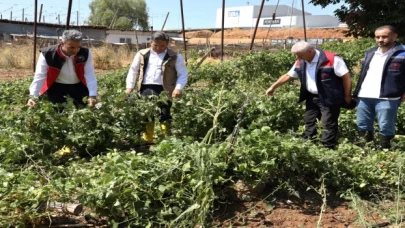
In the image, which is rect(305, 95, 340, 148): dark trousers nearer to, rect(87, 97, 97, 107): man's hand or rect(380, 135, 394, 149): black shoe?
rect(380, 135, 394, 149): black shoe

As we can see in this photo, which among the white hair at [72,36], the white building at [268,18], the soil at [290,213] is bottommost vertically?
the soil at [290,213]

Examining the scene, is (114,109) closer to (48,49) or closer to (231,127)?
(48,49)

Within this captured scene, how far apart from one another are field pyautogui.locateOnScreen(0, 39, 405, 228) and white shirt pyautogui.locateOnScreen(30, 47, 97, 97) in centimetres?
27

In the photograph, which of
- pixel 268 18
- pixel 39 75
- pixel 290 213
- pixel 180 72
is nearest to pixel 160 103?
pixel 180 72

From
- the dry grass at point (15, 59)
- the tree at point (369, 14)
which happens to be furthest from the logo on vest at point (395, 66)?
the dry grass at point (15, 59)

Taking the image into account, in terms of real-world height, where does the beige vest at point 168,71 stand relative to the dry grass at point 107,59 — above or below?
below

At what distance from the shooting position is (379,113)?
185 inches

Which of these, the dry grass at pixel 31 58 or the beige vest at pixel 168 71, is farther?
the dry grass at pixel 31 58

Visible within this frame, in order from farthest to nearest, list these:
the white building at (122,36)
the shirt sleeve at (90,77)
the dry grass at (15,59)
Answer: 1. the white building at (122,36)
2. the dry grass at (15,59)
3. the shirt sleeve at (90,77)

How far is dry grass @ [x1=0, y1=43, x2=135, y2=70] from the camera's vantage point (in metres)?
17.0

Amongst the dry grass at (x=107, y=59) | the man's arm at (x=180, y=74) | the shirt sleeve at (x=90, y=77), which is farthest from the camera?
the dry grass at (x=107, y=59)

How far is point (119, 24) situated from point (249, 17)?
76.4ft

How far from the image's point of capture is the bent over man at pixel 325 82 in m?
4.50

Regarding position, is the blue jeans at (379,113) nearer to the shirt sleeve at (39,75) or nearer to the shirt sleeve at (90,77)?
the shirt sleeve at (90,77)
